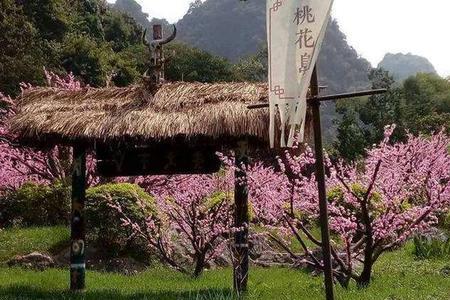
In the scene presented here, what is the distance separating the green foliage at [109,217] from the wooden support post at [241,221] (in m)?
5.02

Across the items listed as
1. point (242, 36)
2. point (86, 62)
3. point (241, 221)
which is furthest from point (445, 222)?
point (242, 36)

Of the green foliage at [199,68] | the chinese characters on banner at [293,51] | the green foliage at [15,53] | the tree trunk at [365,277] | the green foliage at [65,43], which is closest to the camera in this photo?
the chinese characters on banner at [293,51]

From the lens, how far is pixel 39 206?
16.7m

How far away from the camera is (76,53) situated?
36.1 metres

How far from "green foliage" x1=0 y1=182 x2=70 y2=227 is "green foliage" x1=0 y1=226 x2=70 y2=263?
893mm

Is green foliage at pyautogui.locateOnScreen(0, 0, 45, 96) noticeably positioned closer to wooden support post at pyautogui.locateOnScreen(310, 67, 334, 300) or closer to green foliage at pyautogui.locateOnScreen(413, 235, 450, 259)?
green foliage at pyautogui.locateOnScreen(413, 235, 450, 259)

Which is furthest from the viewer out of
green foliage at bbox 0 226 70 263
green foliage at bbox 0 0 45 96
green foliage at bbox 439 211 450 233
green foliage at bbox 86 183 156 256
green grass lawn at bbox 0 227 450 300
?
green foliage at bbox 0 0 45 96

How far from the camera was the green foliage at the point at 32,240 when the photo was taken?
546 inches

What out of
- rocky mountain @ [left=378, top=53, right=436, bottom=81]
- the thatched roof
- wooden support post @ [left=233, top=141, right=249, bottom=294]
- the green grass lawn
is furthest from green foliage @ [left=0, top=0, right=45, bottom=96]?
rocky mountain @ [left=378, top=53, right=436, bottom=81]

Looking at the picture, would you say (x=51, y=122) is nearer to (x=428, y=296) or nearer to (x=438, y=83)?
(x=428, y=296)

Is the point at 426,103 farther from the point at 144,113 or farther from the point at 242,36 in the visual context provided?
the point at 242,36

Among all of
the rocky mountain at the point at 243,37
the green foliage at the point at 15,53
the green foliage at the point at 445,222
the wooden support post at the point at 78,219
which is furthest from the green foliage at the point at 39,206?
the rocky mountain at the point at 243,37

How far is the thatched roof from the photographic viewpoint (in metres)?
8.28

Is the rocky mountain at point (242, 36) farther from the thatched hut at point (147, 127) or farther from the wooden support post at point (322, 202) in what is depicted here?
the wooden support post at point (322, 202)
